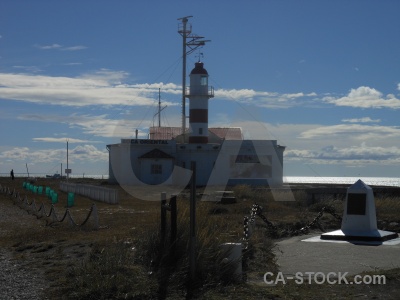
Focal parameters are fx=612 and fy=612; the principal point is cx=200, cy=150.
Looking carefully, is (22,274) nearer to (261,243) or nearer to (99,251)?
(99,251)

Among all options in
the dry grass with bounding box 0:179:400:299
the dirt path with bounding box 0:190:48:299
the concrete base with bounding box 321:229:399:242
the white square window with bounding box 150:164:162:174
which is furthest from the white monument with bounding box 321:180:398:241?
the white square window with bounding box 150:164:162:174

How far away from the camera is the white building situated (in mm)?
52500

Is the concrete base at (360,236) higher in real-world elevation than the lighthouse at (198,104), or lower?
lower

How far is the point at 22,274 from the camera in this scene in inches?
418

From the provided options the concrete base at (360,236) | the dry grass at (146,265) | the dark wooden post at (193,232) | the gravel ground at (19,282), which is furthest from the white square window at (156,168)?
the dark wooden post at (193,232)

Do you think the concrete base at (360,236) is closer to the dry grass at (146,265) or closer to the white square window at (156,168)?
the dry grass at (146,265)

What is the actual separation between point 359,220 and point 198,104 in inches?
1544

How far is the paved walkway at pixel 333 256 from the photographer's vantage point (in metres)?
11.2

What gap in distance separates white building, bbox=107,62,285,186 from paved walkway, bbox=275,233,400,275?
37.2 metres

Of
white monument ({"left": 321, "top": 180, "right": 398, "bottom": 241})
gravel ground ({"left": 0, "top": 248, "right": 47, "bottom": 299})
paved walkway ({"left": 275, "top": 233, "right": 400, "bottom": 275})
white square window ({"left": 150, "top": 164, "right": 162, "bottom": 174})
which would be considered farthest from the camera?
white square window ({"left": 150, "top": 164, "right": 162, "bottom": 174})

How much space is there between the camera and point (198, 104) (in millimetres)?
54281

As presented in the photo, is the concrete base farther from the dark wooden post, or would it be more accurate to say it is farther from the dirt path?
the dirt path

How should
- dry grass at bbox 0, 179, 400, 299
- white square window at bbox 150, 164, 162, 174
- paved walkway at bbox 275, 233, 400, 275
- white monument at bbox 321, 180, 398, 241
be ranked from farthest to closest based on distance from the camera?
white square window at bbox 150, 164, 162, 174 → white monument at bbox 321, 180, 398, 241 → paved walkway at bbox 275, 233, 400, 275 → dry grass at bbox 0, 179, 400, 299

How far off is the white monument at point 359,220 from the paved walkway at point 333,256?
0.45 metres
